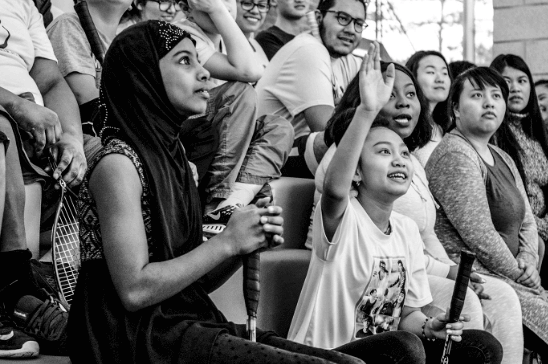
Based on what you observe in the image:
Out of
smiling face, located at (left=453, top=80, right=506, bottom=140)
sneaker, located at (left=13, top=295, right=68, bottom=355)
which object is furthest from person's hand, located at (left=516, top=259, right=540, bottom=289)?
sneaker, located at (left=13, top=295, right=68, bottom=355)

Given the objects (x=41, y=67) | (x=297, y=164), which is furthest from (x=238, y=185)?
(x=41, y=67)

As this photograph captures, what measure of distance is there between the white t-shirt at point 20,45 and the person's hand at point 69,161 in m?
0.35

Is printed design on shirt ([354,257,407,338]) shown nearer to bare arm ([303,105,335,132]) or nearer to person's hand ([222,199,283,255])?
person's hand ([222,199,283,255])

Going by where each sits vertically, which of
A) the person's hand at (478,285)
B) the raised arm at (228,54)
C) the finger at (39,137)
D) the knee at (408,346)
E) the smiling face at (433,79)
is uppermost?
the raised arm at (228,54)

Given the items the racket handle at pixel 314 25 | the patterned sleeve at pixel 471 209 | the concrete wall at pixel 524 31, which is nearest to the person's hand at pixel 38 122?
the patterned sleeve at pixel 471 209

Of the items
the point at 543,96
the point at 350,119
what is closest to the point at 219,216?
the point at 350,119

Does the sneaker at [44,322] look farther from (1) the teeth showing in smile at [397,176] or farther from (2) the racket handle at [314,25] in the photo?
(2) the racket handle at [314,25]

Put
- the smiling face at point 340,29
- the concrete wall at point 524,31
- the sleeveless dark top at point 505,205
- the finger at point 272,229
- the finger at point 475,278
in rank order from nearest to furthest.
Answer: the finger at point 272,229 < the finger at point 475,278 < the sleeveless dark top at point 505,205 < the smiling face at point 340,29 < the concrete wall at point 524,31

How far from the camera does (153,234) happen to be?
2.27 m

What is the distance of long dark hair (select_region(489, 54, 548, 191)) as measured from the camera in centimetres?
492

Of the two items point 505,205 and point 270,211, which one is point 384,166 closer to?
point 270,211

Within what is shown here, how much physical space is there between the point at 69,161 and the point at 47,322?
60cm

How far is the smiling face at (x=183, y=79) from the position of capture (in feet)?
7.79

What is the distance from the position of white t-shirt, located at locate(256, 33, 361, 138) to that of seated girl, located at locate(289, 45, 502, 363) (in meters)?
1.18
